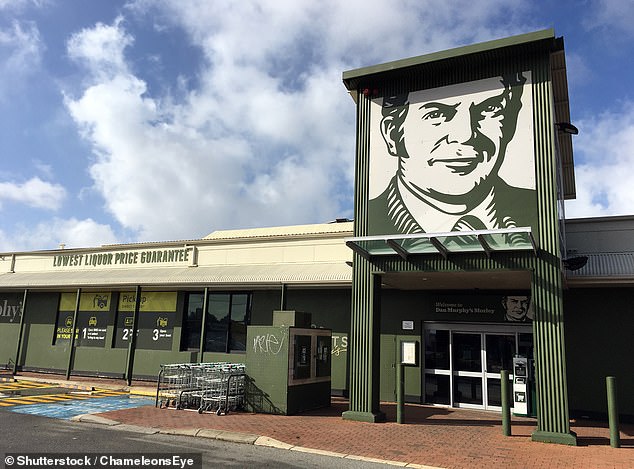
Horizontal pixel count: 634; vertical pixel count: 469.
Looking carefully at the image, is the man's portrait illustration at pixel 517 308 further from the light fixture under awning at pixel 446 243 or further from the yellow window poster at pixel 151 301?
the yellow window poster at pixel 151 301

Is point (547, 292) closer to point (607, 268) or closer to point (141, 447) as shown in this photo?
point (607, 268)

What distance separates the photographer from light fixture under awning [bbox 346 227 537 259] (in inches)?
409

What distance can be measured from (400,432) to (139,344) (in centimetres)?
1272

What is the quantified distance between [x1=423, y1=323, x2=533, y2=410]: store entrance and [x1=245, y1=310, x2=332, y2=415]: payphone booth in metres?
3.84

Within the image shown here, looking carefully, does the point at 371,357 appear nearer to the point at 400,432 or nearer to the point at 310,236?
the point at 400,432

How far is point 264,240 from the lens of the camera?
1883 centimetres

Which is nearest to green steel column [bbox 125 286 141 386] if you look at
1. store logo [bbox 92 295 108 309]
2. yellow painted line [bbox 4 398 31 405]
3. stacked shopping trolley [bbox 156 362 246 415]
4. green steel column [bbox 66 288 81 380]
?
green steel column [bbox 66 288 81 380]

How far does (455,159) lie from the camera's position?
12.1 meters

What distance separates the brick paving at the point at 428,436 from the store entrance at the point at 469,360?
72 cm

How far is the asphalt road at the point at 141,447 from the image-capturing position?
8.00 m

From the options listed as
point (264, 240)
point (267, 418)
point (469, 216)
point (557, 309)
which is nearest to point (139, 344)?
point (264, 240)

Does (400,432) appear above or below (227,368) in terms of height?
below
